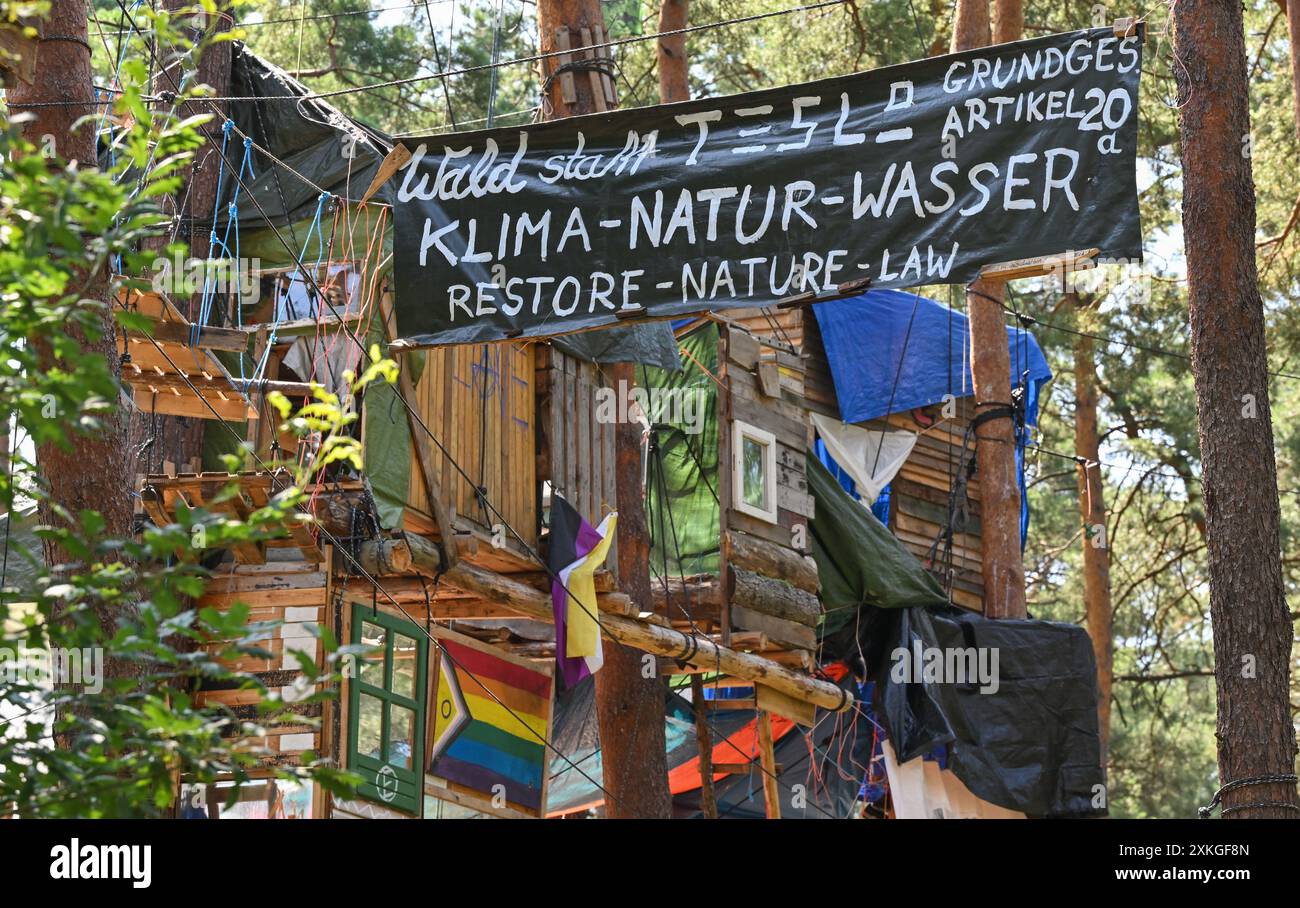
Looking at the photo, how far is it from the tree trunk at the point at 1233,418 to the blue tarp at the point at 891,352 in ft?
28.8

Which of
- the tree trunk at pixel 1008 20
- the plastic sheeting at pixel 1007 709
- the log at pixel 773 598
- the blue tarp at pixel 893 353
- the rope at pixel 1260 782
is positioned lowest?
the rope at pixel 1260 782

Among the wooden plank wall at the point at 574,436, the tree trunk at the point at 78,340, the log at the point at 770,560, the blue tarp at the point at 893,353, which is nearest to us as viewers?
the tree trunk at the point at 78,340

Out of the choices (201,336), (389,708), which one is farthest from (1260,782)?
(201,336)

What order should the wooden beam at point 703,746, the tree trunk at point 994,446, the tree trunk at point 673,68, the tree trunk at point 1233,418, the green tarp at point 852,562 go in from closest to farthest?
the tree trunk at point 1233,418, the wooden beam at point 703,746, the green tarp at point 852,562, the tree trunk at point 673,68, the tree trunk at point 994,446

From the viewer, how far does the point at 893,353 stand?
19.6m

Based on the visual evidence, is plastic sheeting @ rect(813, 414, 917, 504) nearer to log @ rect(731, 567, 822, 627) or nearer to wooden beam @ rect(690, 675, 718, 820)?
log @ rect(731, 567, 822, 627)

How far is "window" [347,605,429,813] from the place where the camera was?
1178 centimetres

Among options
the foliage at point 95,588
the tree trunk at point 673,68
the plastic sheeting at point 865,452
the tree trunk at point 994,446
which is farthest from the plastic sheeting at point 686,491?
the foliage at point 95,588

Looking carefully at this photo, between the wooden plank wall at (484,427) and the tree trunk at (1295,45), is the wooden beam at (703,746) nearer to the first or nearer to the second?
the wooden plank wall at (484,427)

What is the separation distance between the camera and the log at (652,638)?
40.3ft

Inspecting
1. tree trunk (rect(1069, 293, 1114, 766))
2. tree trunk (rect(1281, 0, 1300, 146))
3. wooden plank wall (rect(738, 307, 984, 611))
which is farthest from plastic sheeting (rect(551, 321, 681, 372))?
tree trunk (rect(1069, 293, 1114, 766))

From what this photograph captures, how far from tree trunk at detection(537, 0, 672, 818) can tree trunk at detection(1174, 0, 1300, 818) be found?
5.34 metres

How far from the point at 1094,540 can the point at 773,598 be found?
1235cm
